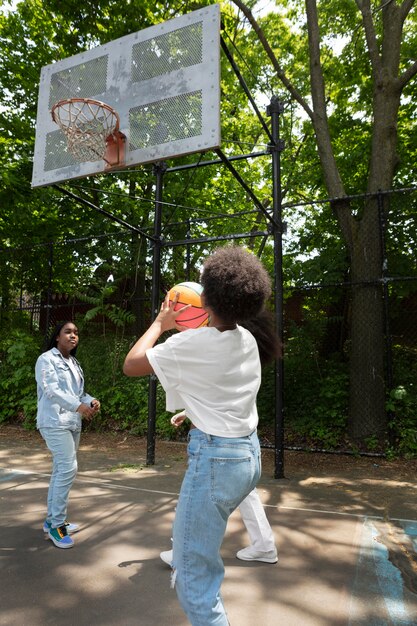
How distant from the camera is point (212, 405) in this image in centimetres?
200

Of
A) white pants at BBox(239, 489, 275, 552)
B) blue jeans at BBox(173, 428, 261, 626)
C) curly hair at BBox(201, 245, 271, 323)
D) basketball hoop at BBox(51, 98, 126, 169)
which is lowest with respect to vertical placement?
white pants at BBox(239, 489, 275, 552)

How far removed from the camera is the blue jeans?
1.85 m

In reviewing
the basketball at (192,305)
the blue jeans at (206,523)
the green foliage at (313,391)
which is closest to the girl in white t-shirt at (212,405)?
the blue jeans at (206,523)

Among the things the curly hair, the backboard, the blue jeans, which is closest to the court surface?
the blue jeans

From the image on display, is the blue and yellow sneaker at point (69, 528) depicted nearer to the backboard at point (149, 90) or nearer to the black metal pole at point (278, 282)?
the black metal pole at point (278, 282)

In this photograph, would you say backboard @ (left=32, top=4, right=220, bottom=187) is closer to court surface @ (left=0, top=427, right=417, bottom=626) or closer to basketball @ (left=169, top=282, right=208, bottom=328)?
basketball @ (left=169, top=282, right=208, bottom=328)

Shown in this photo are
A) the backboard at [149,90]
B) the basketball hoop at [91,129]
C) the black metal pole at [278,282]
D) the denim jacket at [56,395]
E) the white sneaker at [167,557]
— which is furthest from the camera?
the black metal pole at [278,282]

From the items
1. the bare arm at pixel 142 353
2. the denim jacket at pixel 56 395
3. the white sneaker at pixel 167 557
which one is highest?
the bare arm at pixel 142 353

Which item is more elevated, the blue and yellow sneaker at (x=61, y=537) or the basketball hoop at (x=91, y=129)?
the basketball hoop at (x=91, y=129)

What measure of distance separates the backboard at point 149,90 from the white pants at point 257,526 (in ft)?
10.7

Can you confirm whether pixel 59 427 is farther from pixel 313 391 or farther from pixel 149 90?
pixel 313 391

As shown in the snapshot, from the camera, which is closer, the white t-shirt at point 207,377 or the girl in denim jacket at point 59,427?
the white t-shirt at point 207,377

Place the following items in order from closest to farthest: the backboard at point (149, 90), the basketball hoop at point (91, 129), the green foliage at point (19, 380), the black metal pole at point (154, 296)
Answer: the backboard at point (149, 90) < the basketball hoop at point (91, 129) < the black metal pole at point (154, 296) < the green foliage at point (19, 380)

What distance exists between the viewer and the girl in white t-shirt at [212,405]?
6.10 ft
